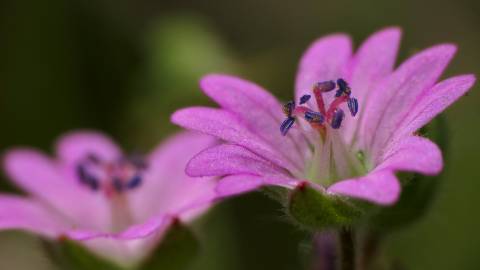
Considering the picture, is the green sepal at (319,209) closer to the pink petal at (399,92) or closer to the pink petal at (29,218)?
the pink petal at (399,92)

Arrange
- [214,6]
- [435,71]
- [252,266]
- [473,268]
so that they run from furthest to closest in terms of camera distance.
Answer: [214,6]
[252,266]
[473,268]
[435,71]

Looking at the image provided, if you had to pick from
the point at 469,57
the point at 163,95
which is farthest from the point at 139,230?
the point at 469,57

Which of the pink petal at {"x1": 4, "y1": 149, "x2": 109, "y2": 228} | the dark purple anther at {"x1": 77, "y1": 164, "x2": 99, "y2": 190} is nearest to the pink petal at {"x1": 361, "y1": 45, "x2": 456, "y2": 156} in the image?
the dark purple anther at {"x1": 77, "y1": 164, "x2": 99, "y2": 190}

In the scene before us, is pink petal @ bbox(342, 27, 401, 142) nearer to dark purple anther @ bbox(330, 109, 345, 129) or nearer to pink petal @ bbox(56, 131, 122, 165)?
dark purple anther @ bbox(330, 109, 345, 129)

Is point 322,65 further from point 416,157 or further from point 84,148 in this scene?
point 84,148

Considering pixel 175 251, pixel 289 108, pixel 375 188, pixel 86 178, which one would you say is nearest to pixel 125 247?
pixel 175 251

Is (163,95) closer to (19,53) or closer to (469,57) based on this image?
(19,53)
